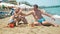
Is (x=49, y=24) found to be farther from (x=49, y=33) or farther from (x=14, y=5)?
(x=14, y=5)

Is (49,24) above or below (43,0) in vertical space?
below

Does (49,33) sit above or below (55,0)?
below

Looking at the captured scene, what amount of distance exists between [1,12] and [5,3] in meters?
0.36

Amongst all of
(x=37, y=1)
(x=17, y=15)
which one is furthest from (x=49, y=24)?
(x=37, y=1)

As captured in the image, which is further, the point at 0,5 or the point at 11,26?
the point at 0,5

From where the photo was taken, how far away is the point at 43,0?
643 cm

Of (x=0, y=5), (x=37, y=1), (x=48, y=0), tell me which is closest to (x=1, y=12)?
(x=0, y=5)

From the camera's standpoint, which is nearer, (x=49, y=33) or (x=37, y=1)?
(x=49, y=33)

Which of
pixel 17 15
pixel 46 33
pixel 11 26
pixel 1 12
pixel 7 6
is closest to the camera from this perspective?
pixel 46 33

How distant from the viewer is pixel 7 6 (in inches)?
274

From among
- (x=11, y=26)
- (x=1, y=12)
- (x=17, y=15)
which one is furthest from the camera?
(x=1, y=12)

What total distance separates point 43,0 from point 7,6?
4.88 feet

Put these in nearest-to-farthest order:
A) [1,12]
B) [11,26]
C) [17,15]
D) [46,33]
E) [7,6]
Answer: [46,33] → [11,26] → [17,15] → [1,12] → [7,6]

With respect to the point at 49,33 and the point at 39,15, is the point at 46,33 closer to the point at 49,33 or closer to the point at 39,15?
the point at 49,33
